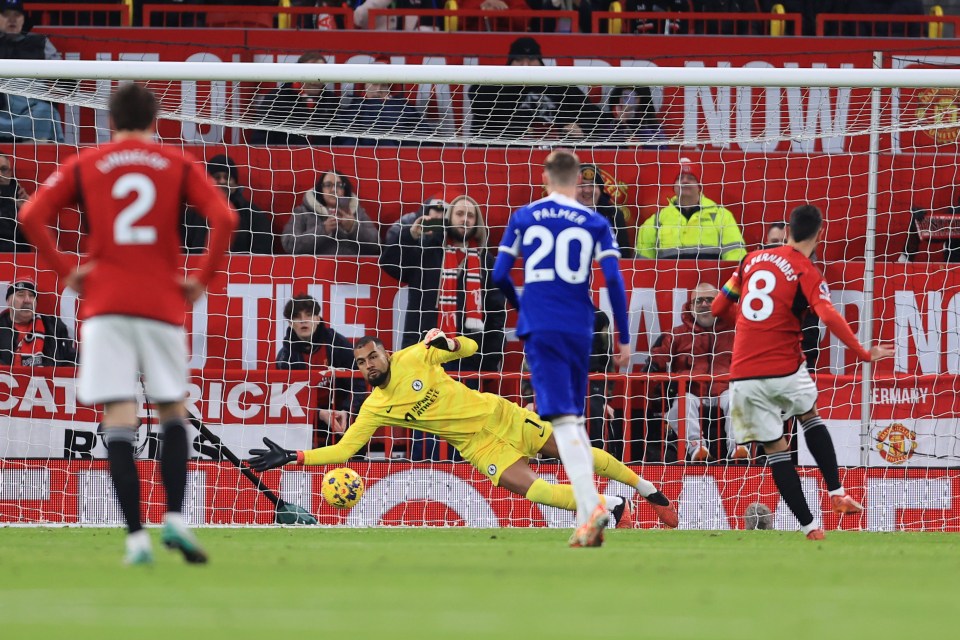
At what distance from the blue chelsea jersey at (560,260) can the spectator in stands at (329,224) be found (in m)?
5.28

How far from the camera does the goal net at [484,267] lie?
10727 mm

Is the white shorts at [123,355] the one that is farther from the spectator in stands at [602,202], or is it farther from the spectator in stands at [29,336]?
the spectator in stands at [602,202]

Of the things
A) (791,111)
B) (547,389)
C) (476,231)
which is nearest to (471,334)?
(476,231)

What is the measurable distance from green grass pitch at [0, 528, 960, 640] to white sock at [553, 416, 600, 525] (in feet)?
0.76

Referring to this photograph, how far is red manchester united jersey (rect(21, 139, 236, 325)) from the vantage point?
5234 millimetres

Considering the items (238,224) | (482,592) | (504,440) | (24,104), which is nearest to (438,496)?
(504,440)

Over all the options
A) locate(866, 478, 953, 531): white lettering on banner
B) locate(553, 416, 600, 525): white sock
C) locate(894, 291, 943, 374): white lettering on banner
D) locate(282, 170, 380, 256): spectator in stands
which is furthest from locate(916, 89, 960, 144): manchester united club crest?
locate(553, 416, 600, 525): white sock

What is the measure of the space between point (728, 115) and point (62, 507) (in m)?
6.89

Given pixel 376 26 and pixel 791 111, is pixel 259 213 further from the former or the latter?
pixel 791 111

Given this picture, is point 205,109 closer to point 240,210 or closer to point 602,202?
point 240,210

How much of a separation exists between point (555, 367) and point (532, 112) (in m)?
5.88

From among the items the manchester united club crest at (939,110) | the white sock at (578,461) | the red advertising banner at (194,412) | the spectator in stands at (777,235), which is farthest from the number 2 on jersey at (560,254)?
the manchester united club crest at (939,110)

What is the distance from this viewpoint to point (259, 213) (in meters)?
12.3

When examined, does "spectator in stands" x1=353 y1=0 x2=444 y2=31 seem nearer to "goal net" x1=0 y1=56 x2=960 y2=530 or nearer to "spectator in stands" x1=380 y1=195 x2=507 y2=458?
"goal net" x1=0 y1=56 x2=960 y2=530
